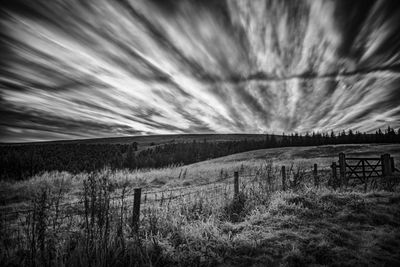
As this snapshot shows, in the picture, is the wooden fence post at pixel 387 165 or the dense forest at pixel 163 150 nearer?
the wooden fence post at pixel 387 165

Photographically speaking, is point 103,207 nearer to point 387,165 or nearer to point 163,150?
point 387,165

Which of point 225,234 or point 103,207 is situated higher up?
point 103,207

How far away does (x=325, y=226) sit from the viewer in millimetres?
4871

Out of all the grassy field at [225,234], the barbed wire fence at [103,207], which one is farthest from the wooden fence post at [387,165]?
the barbed wire fence at [103,207]

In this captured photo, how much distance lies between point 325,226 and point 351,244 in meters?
0.91

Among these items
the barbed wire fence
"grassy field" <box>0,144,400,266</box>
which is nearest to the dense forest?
the barbed wire fence

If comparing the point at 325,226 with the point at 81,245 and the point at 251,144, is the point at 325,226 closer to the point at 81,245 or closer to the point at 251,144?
the point at 81,245

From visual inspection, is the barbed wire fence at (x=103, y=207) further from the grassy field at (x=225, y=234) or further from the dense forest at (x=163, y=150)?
the dense forest at (x=163, y=150)

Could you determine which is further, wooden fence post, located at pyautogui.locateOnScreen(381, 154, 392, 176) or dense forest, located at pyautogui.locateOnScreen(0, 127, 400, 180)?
dense forest, located at pyautogui.locateOnScreen(0, 127, 400, 180)

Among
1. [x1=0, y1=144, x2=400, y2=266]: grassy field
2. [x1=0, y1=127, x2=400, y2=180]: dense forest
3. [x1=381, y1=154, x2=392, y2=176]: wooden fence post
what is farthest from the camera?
[x1=0, y1=127, x2=400, y2=180]: dense forest

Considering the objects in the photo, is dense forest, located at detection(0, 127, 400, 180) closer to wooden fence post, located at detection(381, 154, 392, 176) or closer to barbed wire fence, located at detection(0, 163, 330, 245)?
barbed wire fence, located at detection(0, 163, 330, 245)

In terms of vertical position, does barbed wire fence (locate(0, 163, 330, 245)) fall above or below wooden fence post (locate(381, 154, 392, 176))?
below

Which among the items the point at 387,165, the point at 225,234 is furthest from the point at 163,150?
the point at 225,234

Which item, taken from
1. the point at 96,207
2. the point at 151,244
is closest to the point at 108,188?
the point at 96,207
